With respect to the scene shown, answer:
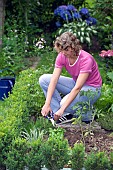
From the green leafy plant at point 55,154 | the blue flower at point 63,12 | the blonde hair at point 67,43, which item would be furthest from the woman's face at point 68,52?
the blue flower at point 63,12

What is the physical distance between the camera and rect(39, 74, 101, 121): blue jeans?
560 cm

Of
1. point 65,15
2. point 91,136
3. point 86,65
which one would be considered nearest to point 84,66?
point 86,65

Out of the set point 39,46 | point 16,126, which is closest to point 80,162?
point 16,126

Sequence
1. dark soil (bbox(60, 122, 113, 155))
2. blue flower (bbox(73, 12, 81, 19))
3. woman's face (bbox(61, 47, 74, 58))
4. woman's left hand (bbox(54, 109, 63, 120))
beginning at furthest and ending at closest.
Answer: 1. blue flower (bbox(73, 12, 81, 19))
2. woman's face (bbox(61, 47, 74, 58))
3. woman's left hand (bbox(54, 109, 63, 120))
4. dark soil (bbox(60, 122, 113, 155))

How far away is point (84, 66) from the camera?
18.4 ft

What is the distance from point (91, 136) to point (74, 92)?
53 centimetres

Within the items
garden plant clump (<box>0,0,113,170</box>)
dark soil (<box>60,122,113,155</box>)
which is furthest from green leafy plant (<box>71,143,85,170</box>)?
dark soil (<box>60,122,113,155</box>)

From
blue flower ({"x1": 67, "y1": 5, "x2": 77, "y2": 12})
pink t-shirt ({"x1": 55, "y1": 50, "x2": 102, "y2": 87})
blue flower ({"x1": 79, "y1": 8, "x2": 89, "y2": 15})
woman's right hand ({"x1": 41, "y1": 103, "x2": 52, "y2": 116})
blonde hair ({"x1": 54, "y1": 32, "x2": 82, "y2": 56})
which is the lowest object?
woman's right hand ({"x1": 41, "y1": 103, "x2": 52, "y2": 116})

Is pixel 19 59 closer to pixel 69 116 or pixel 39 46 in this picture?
pixel 39 46

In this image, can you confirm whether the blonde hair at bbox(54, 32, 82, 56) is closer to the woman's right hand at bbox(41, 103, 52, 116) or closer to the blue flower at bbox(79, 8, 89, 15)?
the woman's right hand at bbox(41, 103, 52, 116)

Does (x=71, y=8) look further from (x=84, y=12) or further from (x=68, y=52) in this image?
(x=68, y=52)

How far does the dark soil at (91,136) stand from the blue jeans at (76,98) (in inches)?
7.2

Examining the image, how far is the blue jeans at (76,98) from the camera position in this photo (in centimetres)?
560

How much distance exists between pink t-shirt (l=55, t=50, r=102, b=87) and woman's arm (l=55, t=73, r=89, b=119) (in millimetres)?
65
